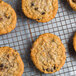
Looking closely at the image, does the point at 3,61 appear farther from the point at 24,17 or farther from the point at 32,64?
the point at 24,17

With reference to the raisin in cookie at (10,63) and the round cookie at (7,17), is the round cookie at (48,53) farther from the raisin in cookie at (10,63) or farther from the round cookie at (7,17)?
the round cookie at (7,17)

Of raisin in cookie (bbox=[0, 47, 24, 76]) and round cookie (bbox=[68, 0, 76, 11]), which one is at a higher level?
round cookie (bbox=[68, 0, 76, 11])

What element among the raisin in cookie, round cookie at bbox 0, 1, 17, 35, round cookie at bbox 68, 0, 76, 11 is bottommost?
the raisin in cookie

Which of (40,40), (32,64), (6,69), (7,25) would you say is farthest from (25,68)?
(7,25)

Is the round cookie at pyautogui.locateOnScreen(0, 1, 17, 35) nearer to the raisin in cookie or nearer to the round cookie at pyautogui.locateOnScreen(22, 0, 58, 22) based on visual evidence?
the round cookie at pyautogui.locateOnScreen(22, 0, 58, 22)

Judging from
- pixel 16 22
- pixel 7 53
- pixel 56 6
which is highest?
pixel 56 6

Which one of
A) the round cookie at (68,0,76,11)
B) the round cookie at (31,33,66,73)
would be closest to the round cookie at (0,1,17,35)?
the round cookie at (31,33,66,73)
